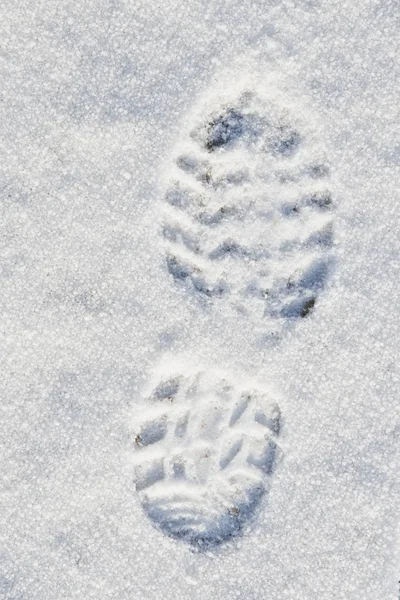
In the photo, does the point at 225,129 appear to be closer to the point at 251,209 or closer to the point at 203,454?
the point at 251,209

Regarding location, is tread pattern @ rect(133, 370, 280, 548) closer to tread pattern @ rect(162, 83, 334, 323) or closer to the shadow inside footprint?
tread pattern @ rect(162, 83, 334, 323)

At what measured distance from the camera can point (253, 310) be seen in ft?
4.26

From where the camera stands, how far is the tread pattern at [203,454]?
1.31 meters

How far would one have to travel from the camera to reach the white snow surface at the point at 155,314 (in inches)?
49.1

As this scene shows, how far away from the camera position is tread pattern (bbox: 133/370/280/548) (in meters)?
1.31

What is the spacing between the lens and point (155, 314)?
4.24 feet

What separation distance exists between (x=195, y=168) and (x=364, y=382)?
0.47 m

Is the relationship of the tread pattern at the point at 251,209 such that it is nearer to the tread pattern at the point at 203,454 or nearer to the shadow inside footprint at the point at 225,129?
the shadow inside footprint at the point at 225,129

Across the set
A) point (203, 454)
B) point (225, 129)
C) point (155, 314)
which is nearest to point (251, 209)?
point (225, 129)

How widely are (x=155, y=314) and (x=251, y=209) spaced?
0.24 m

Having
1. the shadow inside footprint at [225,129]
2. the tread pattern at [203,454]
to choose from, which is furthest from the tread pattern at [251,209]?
the tread pattern at [203,454]

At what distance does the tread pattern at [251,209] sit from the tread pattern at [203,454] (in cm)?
16

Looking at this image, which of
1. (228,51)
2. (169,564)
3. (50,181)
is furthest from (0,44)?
(169,564)

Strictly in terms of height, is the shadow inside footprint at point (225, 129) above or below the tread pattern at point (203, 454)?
above
